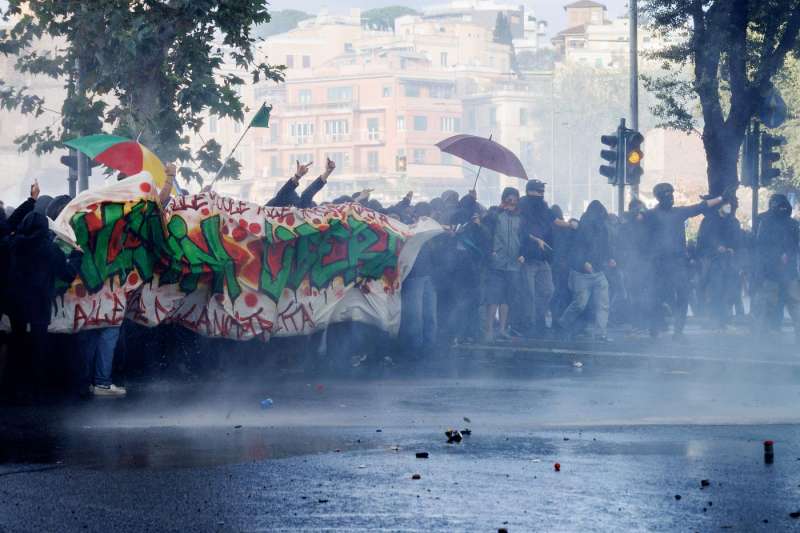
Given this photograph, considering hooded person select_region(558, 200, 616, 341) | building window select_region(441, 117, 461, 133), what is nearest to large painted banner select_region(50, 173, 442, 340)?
hooded person select_region(558, 200, 616, 341)

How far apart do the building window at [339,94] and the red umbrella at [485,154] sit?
109m

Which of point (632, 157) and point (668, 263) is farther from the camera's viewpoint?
point (632, 157)

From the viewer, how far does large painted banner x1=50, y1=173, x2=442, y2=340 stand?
1273 cm

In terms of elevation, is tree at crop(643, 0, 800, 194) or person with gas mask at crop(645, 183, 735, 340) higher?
tree at crop(643, 0, 800, 194)

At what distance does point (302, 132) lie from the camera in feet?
417

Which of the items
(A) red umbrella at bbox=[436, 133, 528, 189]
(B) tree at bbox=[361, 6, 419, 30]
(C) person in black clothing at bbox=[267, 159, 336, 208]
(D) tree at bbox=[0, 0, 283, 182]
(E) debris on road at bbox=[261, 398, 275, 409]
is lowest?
(E) debris on road at bbox=[261, 398, 275, 409]

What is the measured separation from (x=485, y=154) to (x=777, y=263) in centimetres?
382

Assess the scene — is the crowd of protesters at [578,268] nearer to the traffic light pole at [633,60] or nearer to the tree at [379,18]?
the traffic light pole at [633,60]

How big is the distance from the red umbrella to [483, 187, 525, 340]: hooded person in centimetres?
28

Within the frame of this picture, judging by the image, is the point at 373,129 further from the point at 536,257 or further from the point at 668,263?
the point at 668,263

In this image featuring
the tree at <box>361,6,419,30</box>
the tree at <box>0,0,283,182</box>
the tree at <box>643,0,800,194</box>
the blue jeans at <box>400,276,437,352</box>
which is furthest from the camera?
the tree at <box>361,6,419,30</box>

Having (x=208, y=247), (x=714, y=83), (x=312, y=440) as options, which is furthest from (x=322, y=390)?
(x=714, y=83)

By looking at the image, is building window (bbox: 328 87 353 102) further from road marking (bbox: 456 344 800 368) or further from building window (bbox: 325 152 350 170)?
A: road marking (bbox: 456 344 800 368)

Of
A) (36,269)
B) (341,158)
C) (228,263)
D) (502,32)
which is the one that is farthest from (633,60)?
(502,32)
